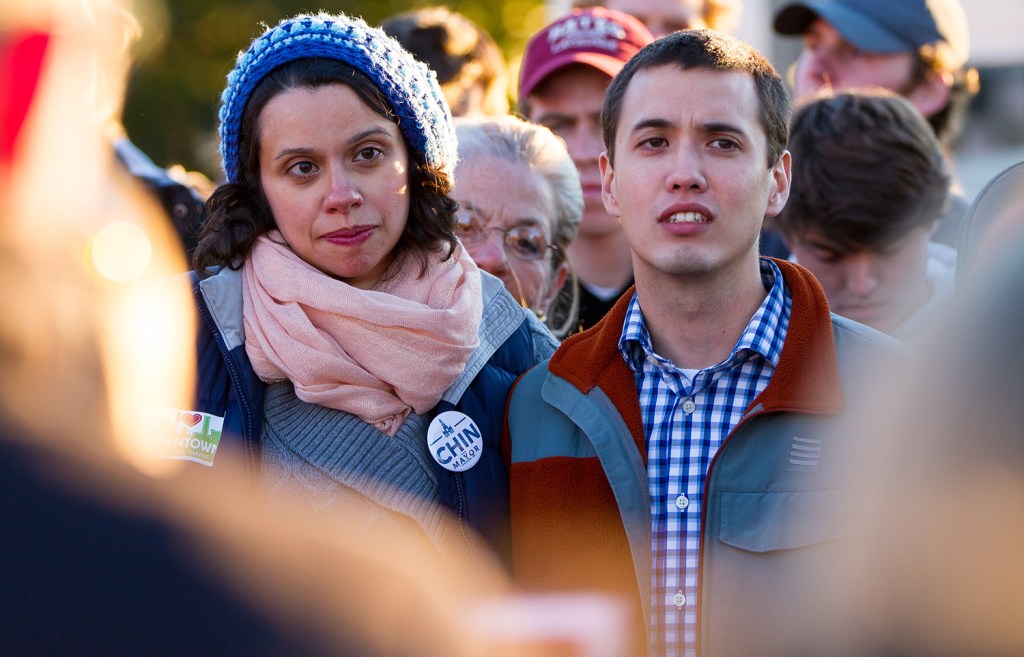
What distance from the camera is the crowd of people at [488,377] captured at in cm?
127

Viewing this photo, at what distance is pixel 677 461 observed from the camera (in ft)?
9.02

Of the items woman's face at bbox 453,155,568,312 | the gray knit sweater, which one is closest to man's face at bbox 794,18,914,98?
woman's face at bbox 453,155,568,312

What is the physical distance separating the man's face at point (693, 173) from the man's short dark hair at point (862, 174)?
0.80 metres

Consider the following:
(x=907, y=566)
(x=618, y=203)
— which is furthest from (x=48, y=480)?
(x=618, y=203)

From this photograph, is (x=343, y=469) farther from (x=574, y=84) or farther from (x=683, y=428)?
(x=574, y=84)

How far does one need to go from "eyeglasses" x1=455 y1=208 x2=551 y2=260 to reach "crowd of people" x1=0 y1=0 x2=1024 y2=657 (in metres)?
0.01

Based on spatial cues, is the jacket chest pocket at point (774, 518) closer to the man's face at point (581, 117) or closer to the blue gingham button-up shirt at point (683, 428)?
the blue gingham button-up shirt at point (683, 428)

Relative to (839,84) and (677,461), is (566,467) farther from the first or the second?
(839,84)

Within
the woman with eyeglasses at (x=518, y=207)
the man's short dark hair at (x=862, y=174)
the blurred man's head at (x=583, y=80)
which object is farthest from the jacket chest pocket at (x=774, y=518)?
the blurred man's head at (x=583, y=80)

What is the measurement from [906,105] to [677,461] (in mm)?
1778

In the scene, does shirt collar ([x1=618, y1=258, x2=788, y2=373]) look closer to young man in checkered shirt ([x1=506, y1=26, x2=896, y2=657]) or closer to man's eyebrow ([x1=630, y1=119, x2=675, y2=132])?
young man in checkered shirt ([x1=506, y1=26, x2=896, y2=657])

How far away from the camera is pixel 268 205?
2924 millimetres

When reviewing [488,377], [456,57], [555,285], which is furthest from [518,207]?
[456,57]

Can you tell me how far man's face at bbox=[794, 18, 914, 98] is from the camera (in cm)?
477
